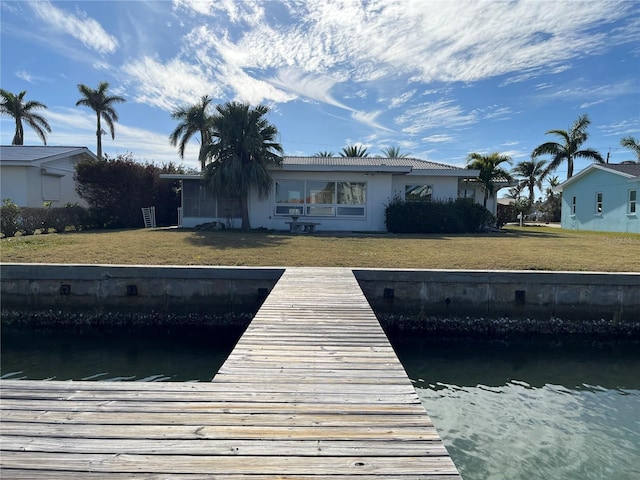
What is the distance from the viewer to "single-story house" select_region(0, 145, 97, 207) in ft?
60.6

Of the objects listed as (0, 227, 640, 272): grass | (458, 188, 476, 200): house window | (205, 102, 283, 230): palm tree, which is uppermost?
(205, 102, 283, 230): palm tree

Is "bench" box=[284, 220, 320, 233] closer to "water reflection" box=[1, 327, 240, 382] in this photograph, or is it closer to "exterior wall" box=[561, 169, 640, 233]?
"water reflection" box=[1, 327, 240, 382]

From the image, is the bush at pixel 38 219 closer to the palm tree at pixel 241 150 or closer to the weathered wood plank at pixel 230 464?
the palm tree at pixel 241 150

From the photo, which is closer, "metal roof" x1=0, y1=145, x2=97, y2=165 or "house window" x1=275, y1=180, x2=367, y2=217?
"house window" x1=275, y1=180, x2=367, y2=217

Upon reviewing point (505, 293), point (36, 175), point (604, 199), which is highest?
point (36, 175)

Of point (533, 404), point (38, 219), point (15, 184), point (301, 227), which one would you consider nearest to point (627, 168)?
point (301, 227)

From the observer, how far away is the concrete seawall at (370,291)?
754 cm

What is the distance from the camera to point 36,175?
1917 centimetres

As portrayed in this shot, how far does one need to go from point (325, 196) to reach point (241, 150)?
13.4ft

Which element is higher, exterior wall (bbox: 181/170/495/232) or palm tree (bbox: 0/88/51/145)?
palm tree (bbox: 0/88/51/145)

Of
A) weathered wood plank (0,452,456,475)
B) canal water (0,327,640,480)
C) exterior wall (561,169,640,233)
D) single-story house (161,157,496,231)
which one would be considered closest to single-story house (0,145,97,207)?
single-story house (161,157,496,231)

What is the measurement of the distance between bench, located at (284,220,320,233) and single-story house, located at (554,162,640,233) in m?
16.2

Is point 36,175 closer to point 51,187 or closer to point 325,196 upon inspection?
point 51,187

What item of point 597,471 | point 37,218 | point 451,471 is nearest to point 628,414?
point 597,471
